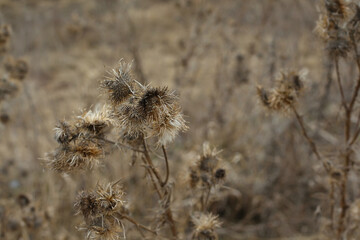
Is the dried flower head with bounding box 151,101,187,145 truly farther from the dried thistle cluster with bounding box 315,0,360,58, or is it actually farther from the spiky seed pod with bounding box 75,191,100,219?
the dried thistle cluster with bounding box 315,0,360,58

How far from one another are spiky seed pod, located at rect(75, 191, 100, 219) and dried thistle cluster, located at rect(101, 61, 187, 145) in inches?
9.5

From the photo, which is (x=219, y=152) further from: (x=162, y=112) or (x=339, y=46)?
(x=339, y=46)

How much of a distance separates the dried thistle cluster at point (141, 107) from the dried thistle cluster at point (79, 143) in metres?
0.08

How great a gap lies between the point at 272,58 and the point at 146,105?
2.32m

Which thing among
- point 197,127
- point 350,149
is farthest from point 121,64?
point 197,127

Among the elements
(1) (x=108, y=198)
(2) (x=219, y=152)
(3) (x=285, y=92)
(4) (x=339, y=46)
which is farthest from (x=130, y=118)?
(4) (x=339, y=46)

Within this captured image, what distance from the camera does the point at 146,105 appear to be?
3.62 ft

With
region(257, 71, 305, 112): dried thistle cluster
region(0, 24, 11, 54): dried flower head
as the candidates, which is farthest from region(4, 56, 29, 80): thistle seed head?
region(257, 71, 305, 112): dried thistle cluster

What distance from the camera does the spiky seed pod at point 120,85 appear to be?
1.13 meters

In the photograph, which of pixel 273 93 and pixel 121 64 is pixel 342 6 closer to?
pixel 273 93

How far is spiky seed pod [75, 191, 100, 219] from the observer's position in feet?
3.76

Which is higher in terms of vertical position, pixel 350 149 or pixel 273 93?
pixel 273 93

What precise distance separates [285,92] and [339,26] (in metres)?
0.34

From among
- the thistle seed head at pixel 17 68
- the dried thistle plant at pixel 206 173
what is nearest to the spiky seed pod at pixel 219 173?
the dried thistle plant at pixel 206 173
